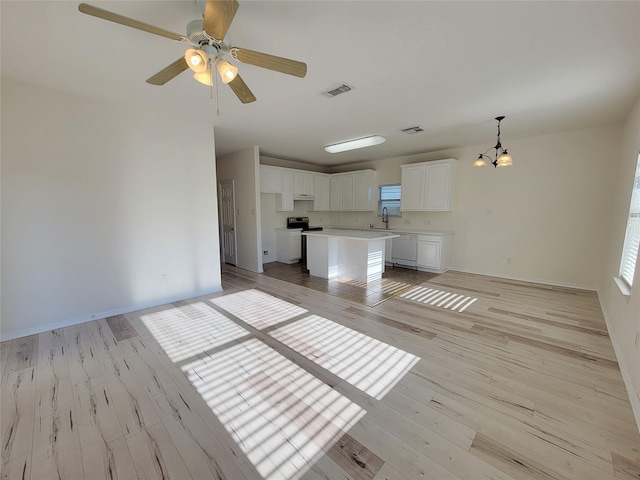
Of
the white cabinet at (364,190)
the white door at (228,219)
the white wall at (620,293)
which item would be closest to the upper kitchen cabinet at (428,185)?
the white cabinet at (364,190)

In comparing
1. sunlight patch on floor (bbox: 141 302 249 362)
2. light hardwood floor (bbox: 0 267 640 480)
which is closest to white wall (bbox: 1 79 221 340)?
light hardwood floor (bbox: 0 267 640 480)

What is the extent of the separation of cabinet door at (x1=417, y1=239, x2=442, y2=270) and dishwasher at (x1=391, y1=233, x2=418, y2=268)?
0.37ft

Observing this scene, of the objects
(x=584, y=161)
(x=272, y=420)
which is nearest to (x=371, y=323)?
(x=272, y=420)

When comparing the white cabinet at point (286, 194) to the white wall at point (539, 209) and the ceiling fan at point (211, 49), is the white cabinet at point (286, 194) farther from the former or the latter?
the ceiling fan at point (211, 49)

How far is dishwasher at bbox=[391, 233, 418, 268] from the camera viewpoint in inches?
226

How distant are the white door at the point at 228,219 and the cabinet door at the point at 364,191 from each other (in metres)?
3.22

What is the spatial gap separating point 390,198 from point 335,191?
1.60 meters

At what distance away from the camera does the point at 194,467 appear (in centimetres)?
139

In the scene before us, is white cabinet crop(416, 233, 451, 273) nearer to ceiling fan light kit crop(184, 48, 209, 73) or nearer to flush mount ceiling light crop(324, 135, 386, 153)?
flush mount ceiling light crop(324, 135, 386, 153)

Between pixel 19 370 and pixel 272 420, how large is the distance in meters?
2.35

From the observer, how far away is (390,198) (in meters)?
6.69

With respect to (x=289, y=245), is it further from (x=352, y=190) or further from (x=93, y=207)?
(x=93, y=207)

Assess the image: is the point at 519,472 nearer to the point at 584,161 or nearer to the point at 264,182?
the point at 584,161

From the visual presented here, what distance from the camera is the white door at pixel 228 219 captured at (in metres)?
6.06
